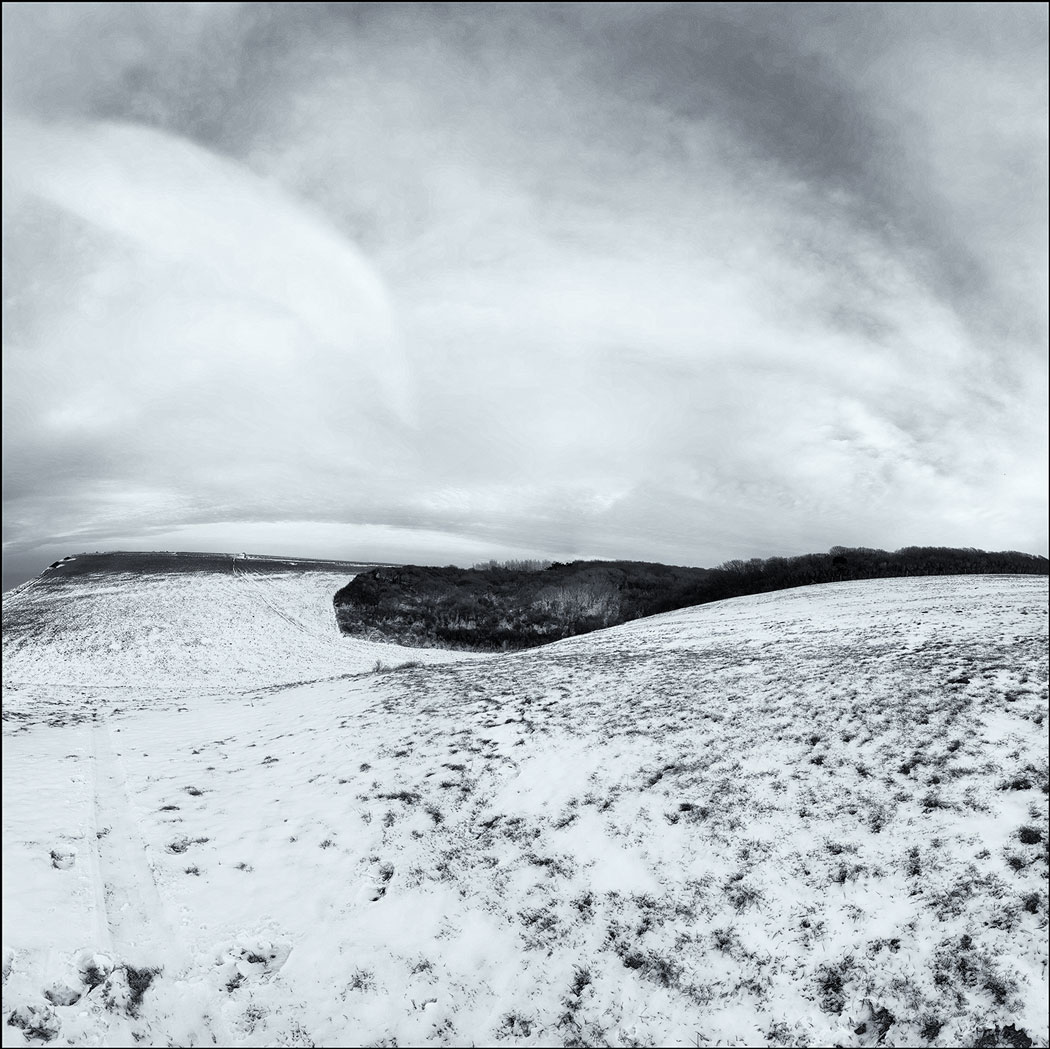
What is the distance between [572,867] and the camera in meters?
7.56

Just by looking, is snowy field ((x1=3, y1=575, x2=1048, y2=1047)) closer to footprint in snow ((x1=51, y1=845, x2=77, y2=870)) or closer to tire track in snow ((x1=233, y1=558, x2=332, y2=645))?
footprint in snow ((x1=51, y1=845, x2=77, y2=870))

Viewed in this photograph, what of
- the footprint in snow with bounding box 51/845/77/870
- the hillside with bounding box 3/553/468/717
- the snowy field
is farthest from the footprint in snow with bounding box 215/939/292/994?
the hillside with bounding box 3/553/468/717

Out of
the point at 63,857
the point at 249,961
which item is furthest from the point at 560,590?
the point at 249,961

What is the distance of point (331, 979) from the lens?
6.01 m

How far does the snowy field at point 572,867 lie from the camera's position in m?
5.47

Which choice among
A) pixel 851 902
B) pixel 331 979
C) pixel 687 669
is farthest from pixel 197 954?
pixel 687 669

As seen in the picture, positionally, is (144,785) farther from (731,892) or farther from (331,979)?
(731,892)

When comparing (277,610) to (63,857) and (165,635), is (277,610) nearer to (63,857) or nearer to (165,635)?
(165,635)

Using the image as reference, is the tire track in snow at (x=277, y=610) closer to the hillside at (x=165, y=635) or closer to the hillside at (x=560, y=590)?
the hillside at (x=165, y=635)

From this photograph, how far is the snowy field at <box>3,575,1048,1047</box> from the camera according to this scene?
547 centimetres

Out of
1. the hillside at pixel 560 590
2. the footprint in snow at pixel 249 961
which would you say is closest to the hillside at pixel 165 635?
the hillside at pixel 560 590

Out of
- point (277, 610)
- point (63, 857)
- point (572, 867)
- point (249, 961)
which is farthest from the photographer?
point (277, 610)

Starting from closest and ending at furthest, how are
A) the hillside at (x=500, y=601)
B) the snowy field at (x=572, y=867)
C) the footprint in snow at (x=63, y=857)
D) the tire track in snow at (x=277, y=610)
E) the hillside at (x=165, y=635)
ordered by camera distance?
the snowy field at (x=572, y=867) → the footprint in snow at (x=63, y=857) → the hillside at (x=165, y=635) → the tire track in snow at (x=277, y=610) → the hillside at (x=500, y=601)

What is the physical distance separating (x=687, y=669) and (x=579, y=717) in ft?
14.8
